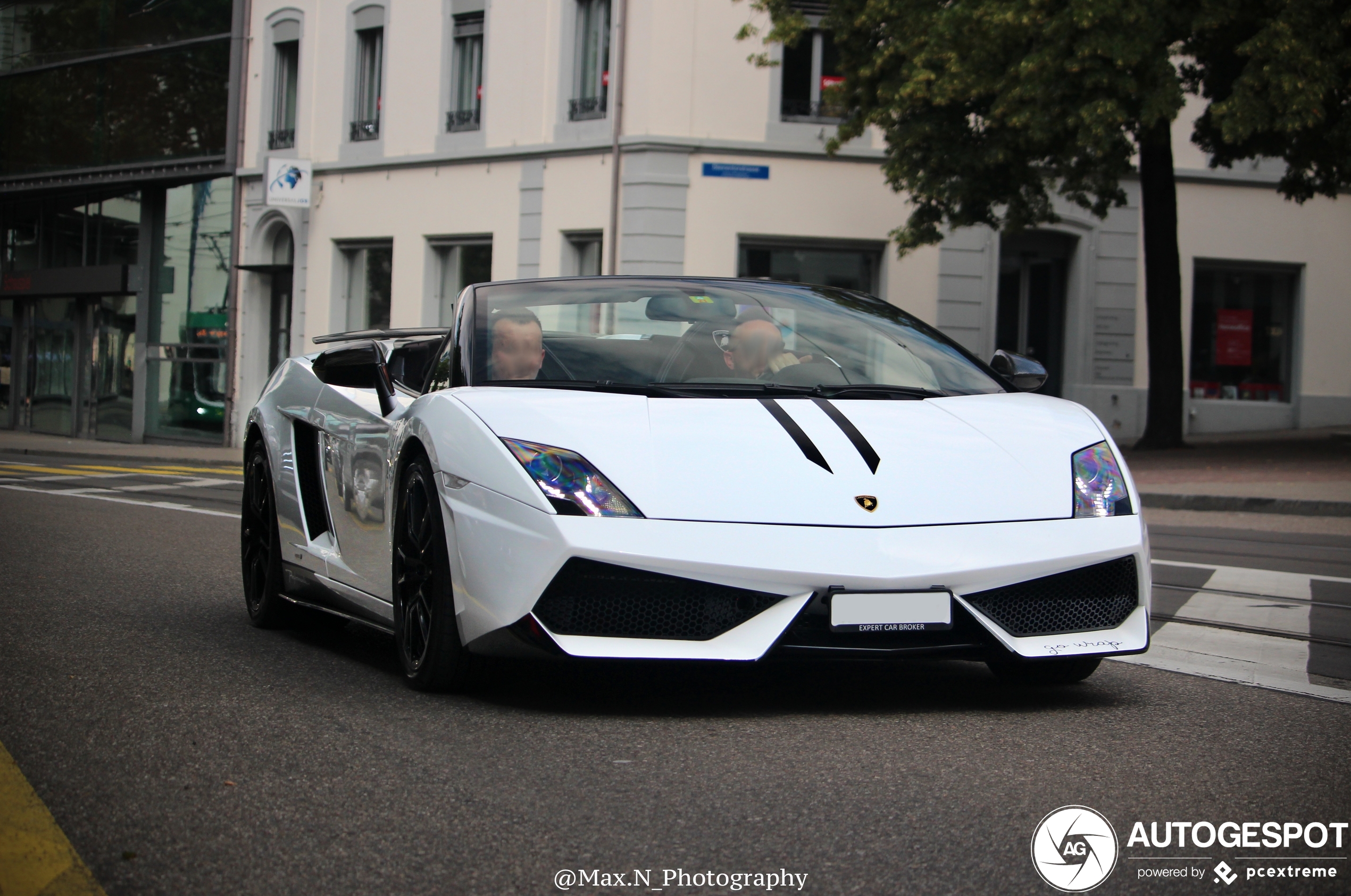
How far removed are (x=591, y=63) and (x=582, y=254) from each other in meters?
2.80

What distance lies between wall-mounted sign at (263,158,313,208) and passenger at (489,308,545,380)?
2301 cm

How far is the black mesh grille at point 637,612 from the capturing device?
4.23 meters

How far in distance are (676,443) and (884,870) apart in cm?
171

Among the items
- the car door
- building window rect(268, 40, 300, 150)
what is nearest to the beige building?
building window rect(268, 40, 300, 150)

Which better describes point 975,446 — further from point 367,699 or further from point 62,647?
point 62,647

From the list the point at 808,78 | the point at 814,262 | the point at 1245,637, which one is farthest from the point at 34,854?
the point at 808,78

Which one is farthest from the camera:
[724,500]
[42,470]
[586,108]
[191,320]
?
[191,320]

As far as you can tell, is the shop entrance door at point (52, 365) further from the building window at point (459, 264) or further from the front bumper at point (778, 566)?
the front bumper at point (778, 566)

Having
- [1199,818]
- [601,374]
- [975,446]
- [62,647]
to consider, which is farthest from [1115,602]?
[62,647]

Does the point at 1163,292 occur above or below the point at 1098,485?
above

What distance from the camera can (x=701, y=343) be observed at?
5.32m

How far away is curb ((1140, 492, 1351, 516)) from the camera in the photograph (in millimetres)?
13641

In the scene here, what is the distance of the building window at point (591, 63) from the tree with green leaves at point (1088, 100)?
3.32m

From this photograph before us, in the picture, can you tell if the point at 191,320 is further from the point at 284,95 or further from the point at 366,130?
the point at 366,130
